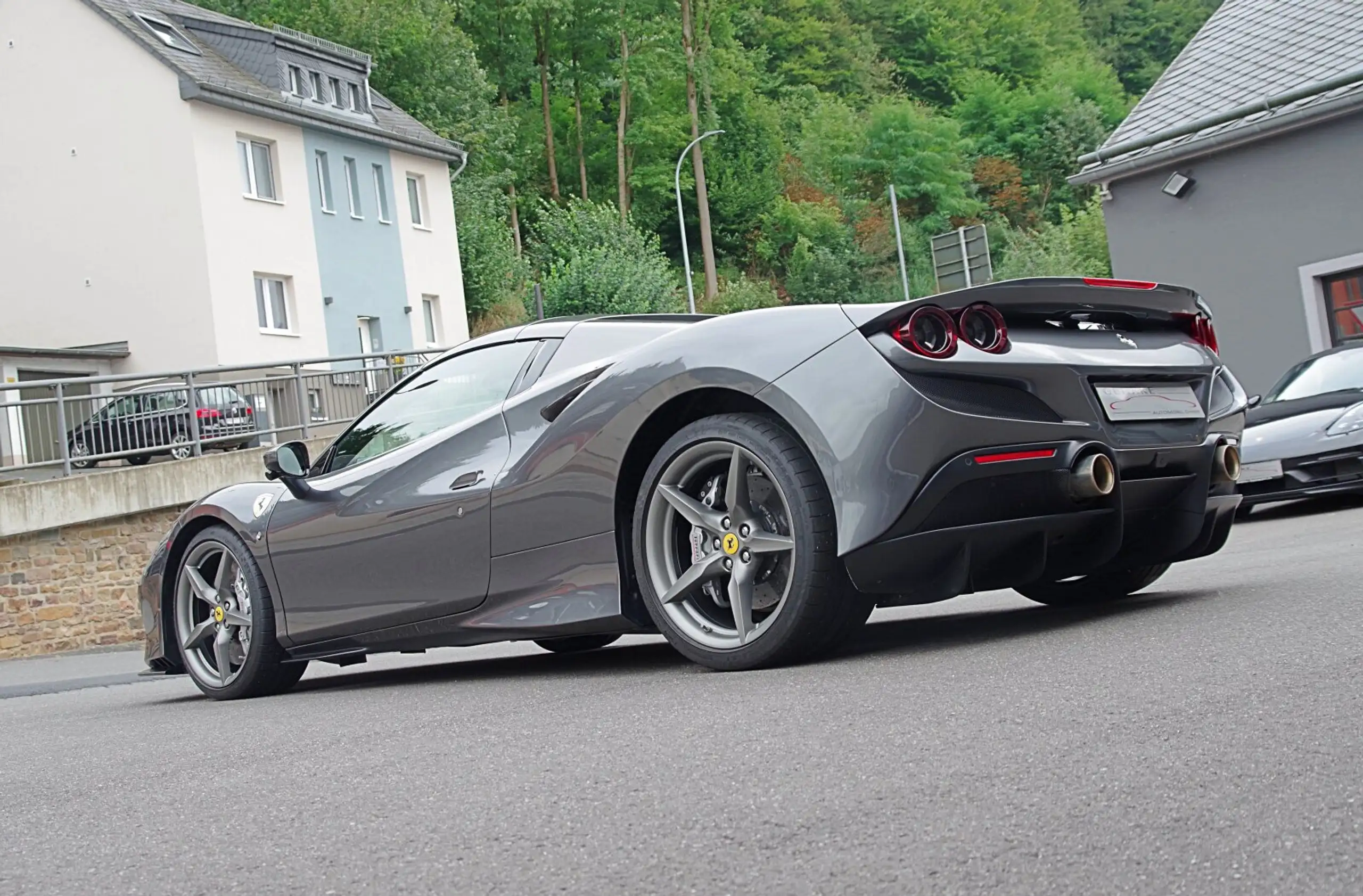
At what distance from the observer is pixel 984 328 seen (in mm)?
4867

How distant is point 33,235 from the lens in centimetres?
3441

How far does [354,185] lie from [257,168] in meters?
3.74

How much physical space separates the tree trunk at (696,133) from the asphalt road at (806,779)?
180ft

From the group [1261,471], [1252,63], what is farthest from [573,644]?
[1252,63]

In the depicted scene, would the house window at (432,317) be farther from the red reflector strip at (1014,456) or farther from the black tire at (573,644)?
the red reflector strip at (1014,456)

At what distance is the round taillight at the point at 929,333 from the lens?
15.4 feet

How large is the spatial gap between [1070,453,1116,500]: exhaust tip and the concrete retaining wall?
1431 centimetres

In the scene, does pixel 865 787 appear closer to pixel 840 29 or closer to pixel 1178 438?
pixel 1178 438

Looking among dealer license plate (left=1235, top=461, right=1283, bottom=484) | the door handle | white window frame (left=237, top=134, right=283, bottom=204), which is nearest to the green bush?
white window frame (left=237, top=134, right=283, bottom=204)

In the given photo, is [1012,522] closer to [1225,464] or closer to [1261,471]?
[1225,464]

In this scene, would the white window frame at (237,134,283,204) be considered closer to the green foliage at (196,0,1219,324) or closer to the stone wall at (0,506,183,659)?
the green foliage at (196,0,1219,324)

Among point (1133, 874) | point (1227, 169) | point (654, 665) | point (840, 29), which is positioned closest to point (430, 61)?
point (840, 29)

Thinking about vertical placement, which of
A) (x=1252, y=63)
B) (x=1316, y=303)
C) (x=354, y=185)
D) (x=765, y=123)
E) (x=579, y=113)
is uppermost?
(x=765, y=123)

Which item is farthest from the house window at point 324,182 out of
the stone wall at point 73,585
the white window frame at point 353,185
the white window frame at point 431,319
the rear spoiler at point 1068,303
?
the rear spoiler at point 1068,303
